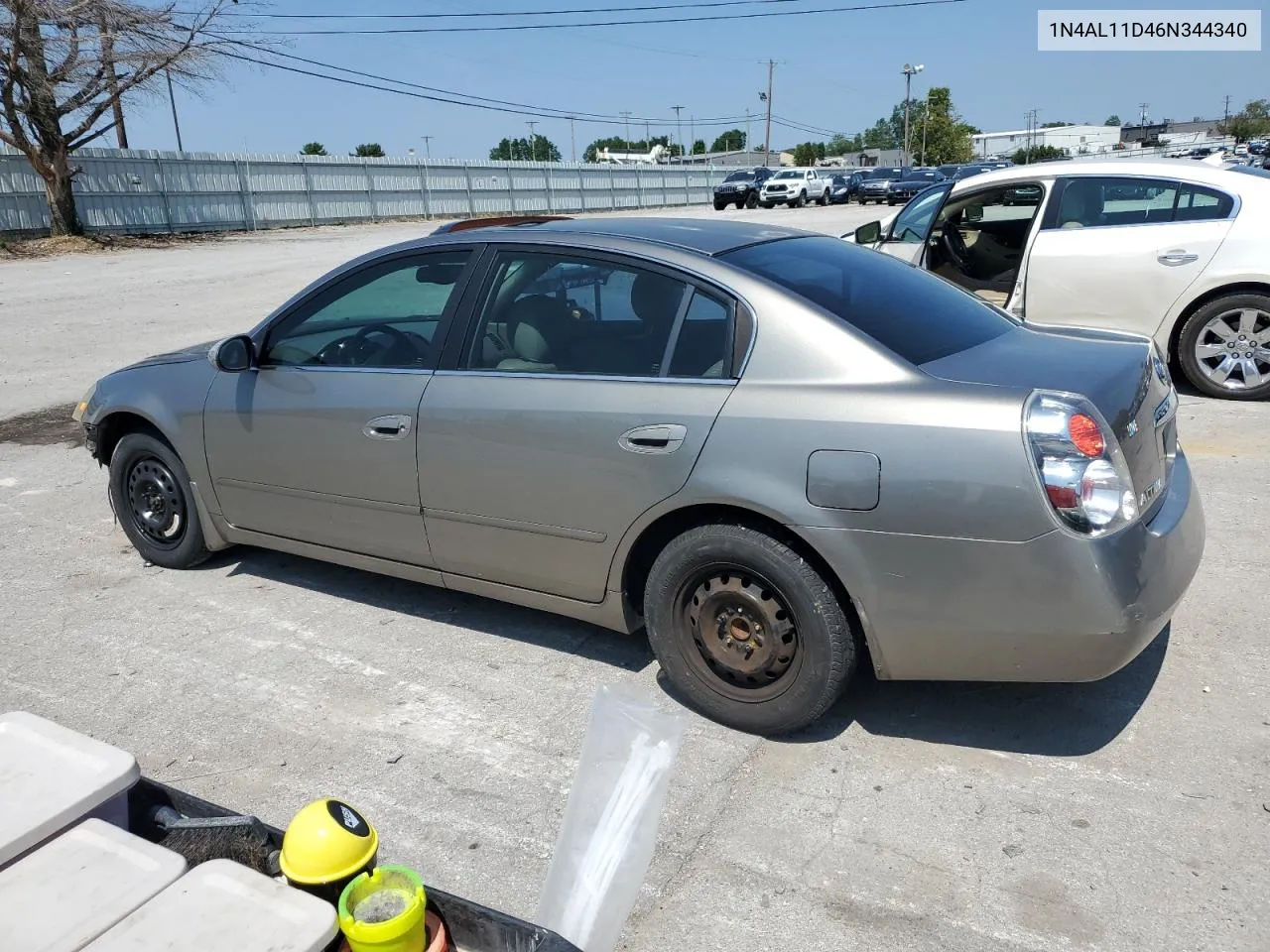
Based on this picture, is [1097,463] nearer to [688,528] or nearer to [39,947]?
[688,528]

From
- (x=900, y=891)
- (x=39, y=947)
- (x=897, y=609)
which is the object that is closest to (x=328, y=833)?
(x=39, y=947)

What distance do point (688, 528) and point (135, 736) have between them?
2.02 metres

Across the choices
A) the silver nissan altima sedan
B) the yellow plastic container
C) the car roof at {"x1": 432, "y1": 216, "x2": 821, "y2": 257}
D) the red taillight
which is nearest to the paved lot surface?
the silver nissan altima sedan

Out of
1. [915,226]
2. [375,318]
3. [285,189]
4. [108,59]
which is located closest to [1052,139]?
[285,189]

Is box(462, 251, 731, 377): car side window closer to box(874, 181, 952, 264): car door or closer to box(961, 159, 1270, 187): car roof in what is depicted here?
box(874, 181, 952, 264): car door

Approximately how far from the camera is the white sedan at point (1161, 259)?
7164mm

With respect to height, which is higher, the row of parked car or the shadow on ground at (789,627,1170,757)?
the row of parked car

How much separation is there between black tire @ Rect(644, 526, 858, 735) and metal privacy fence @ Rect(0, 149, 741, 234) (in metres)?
31.5

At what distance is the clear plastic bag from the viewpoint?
262 cm

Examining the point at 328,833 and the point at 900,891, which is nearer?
the point at 328,833

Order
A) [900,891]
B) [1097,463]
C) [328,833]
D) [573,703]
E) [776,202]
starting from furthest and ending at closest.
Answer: [776,202], [573,703], [1097,463], [900,891], [328,833]

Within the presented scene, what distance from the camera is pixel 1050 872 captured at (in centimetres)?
268

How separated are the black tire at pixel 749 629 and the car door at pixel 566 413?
233 mm

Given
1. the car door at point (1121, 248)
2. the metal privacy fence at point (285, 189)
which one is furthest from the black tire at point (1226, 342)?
the metal privacy fence at point (285, 189)
